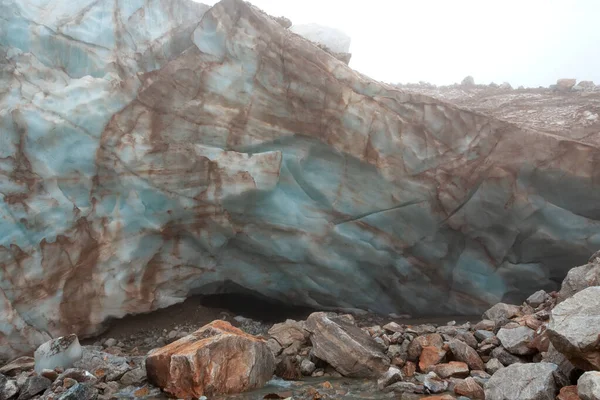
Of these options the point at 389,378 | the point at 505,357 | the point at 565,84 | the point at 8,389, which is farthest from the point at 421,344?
the point at 565,84

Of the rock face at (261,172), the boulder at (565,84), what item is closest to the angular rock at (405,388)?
the rock face at (261,172)

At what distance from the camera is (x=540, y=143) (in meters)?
7.66

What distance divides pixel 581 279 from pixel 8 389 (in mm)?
6730

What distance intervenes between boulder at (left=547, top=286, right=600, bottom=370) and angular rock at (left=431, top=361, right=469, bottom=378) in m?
1.35

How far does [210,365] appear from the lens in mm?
4484

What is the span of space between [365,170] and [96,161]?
4589 millimetres

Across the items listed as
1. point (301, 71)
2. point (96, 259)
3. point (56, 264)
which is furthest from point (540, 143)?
point (56, 264)

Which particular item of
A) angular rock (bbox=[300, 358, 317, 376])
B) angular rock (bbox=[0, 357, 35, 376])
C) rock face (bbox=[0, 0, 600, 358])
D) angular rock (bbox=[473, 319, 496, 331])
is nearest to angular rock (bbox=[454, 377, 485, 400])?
angular rock (bbox=[300, 358, 317, 376])

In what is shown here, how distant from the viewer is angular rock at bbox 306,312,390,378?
5184 millimetres

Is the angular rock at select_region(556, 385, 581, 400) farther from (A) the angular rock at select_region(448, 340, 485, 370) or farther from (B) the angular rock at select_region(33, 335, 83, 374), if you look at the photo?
(B) the angular rock at select_region(33, 335, 83, 374)

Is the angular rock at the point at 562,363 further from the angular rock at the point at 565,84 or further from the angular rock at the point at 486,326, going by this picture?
the angular rock at the point at 565,84

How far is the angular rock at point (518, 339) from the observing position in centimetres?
508

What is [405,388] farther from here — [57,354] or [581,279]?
[57,354]

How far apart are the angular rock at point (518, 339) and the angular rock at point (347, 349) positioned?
54.5 inches
